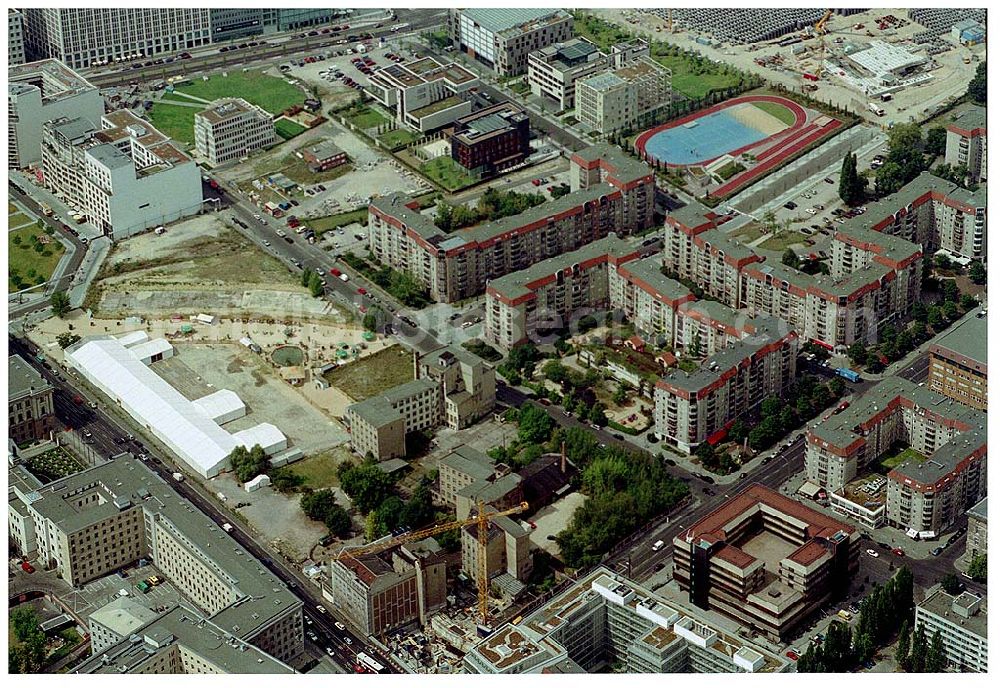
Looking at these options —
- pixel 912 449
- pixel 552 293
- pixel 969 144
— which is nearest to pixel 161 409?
pixel 552 293

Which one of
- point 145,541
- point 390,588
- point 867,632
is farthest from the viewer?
point 145,541

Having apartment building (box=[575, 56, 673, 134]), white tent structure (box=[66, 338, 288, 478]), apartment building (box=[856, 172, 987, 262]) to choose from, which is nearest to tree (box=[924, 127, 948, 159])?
apartment building (box=[856, 172, 987, 262])

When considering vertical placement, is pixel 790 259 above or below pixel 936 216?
below

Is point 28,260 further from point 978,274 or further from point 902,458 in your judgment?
point 978,274

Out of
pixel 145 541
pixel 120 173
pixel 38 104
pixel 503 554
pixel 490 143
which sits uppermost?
pixel 38 104

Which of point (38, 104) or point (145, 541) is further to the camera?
point (38, 104)

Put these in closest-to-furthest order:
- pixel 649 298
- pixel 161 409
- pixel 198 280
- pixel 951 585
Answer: pixel 951 585, pixel 161 409, pixel 649 298, pixel 198 280

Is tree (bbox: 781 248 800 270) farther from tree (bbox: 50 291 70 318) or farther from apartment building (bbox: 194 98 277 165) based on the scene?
tree (bbox: 50 291 70 318)
